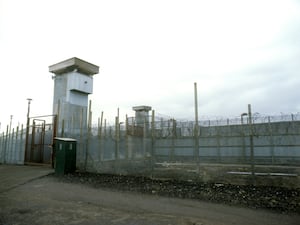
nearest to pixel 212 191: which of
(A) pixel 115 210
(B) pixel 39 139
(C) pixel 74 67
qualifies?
(A) pixel 115 210

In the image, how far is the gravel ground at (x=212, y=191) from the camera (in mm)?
5570

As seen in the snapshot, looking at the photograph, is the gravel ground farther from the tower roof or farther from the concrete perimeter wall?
the tower roof

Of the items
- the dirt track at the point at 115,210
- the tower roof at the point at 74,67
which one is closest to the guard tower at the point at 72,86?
the tower roof at the point at 74,67

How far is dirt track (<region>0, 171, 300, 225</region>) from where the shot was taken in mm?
4434

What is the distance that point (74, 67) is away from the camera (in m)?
16.8

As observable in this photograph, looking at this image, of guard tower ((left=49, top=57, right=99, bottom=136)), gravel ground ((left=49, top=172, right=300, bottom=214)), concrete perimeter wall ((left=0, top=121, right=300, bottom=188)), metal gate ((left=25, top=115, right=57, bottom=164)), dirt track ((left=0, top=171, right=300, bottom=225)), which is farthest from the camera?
guard tower ((left=49, top=57, right=99, bottom=136))

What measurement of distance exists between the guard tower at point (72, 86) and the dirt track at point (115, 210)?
32.0ft

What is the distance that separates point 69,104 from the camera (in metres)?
16.5

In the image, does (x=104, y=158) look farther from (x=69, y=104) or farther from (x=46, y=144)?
(x=69, y=104)

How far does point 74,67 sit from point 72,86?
1.48 m

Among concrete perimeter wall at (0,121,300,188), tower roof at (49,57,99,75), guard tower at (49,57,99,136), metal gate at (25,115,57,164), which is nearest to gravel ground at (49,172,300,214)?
concrete perimeter wall at (0,121,300,188)

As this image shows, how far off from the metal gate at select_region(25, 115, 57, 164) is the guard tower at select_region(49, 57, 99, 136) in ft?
4.90

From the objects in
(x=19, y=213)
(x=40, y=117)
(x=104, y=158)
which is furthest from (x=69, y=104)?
(x=19, y=213)

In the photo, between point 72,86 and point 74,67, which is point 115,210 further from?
point 74,67
